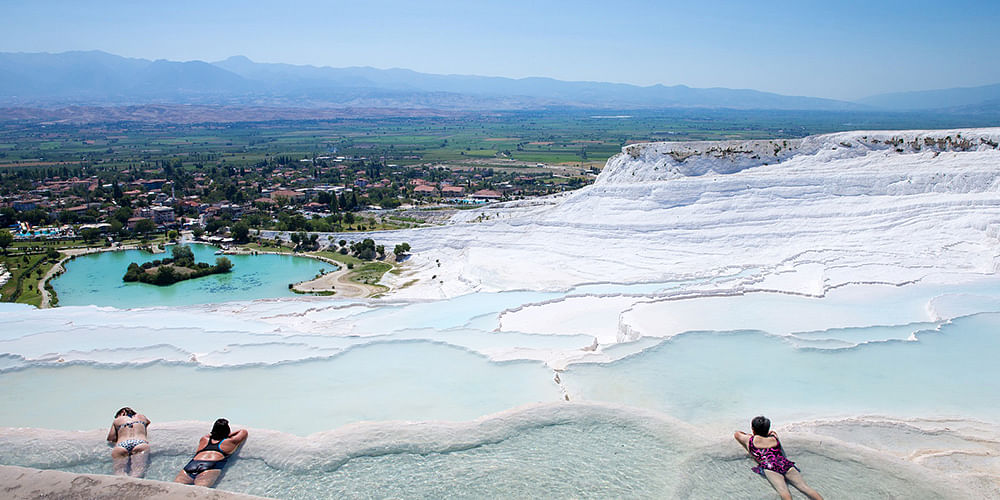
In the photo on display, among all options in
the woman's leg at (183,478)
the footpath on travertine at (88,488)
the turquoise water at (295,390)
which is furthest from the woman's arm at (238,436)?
the footpath on travertine at (88,488)

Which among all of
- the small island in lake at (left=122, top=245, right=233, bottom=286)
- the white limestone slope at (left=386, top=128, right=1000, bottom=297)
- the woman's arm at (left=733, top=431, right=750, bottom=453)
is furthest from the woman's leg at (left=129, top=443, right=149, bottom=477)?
the small island in lake at (left=122, top=245, right=233, bottom=286)

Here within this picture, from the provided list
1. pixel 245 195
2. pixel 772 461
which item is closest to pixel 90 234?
pixel 245 195

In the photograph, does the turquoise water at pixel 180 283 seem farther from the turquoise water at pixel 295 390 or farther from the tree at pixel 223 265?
the turquoise water at pixel 295 390

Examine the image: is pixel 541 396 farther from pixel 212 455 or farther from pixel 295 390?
pixel 212 455

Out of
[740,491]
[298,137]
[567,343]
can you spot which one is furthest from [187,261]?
[298,137]

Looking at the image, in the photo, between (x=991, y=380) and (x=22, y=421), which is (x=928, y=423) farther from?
(x=22, y=421)

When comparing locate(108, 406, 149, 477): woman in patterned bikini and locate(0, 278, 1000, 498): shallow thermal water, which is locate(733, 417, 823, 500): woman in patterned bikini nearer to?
locate(0, 278, 1000, 498): shallow thermal water
